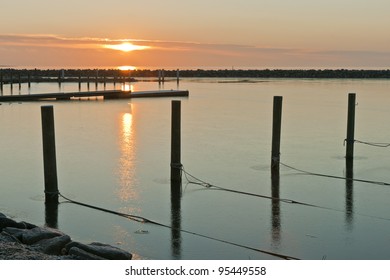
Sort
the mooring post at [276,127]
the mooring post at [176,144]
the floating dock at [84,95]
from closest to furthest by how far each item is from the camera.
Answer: the mooring post at [176,144] < the mooring post at [276,127] < the floating dock at [84,95]

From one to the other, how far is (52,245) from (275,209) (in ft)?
13.9

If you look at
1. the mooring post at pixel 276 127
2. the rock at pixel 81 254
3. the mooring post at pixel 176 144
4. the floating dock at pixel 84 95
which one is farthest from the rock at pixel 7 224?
the floating dock at pixel 84 95

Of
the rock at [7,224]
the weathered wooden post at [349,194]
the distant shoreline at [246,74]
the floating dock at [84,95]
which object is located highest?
the rock at [7,224]

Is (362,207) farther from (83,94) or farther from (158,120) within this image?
(83,94)

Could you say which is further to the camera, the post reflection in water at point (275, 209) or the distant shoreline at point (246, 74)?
the distant shoreline at point (246, 74)

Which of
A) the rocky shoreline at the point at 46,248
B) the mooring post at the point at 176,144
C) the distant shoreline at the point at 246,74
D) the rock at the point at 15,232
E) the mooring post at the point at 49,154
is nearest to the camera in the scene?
the rocky shoreline at the point at 46,248

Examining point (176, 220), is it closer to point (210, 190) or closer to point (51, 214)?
point (51, 214)

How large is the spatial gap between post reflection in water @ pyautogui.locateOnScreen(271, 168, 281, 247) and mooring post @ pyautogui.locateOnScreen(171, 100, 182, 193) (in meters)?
1.81

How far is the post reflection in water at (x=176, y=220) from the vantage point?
27.1ft

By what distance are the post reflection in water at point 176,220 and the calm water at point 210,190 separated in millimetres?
26

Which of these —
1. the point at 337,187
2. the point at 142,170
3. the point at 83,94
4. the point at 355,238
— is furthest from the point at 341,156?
the point at 83,94

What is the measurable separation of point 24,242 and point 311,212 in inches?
184

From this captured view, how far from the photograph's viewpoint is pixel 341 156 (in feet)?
53.3

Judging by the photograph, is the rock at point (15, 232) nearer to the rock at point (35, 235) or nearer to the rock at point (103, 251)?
the rock at point (35, 235)
